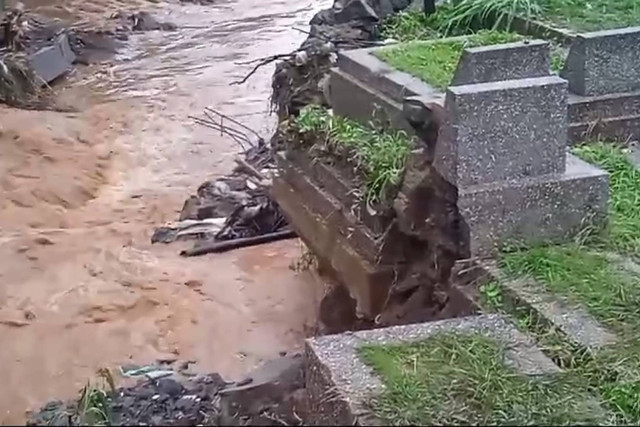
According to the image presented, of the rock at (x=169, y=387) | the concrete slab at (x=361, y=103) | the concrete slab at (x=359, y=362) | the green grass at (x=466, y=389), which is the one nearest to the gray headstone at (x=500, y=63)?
the concrete slab at (x=361, y=103)

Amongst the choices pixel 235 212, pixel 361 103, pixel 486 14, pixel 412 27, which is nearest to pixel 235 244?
pixel 235 212

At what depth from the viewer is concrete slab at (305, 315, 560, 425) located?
322cm

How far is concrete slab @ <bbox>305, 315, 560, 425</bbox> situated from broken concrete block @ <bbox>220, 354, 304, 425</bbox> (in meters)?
0.13

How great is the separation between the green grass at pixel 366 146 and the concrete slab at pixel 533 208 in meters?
0.68

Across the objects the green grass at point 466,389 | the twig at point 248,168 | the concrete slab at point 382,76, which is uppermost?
the concrete slab at point 382,76

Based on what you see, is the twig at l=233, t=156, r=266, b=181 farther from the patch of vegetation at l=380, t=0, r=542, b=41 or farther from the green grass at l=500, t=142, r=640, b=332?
the green grass at l=500, t=142, r=640, b=332

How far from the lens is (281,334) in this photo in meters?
6.70

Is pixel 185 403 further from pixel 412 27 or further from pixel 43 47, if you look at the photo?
pixel 43 47

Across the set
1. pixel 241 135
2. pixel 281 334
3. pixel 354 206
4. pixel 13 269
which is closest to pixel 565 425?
pixel 354 206

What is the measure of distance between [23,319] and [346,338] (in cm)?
416

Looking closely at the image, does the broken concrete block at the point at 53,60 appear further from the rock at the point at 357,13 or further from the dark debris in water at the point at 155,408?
the dark debris in water at the point at 155,408

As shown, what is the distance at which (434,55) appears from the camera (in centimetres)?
663

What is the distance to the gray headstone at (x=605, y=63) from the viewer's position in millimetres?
6035

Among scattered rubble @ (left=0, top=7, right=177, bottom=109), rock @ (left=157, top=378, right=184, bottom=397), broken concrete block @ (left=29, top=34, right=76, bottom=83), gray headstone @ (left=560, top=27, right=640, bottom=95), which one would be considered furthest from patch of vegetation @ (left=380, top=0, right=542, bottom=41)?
broken concrete block @ (left=29, top=34, right=76, bottom=83)
